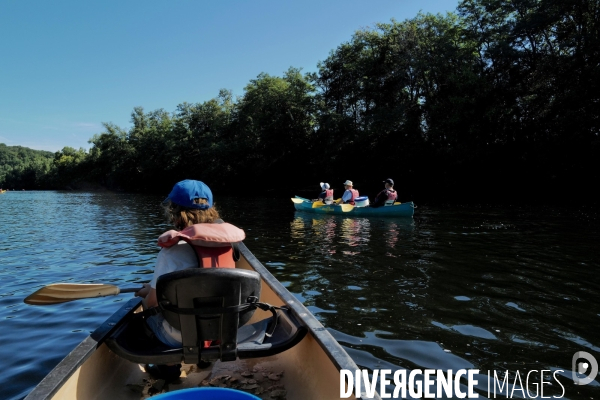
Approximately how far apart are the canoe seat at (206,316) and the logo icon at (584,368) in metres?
2.32

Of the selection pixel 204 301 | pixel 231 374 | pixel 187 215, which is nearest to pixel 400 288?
pixel 231 374

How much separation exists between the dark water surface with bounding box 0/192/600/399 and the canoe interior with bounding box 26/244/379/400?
3.21ft

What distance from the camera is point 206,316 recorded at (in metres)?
2.44

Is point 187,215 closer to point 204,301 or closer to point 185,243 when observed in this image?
point 185,243

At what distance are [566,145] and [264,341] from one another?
80.3ft

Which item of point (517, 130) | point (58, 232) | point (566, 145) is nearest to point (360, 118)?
point (517, 130)

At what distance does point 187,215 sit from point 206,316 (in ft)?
2.18

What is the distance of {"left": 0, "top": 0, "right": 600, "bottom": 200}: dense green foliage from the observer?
75.0ft

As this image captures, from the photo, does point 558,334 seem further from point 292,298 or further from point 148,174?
point 148,174

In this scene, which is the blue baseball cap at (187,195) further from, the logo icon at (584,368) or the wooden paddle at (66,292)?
the logo icon at (584,368)

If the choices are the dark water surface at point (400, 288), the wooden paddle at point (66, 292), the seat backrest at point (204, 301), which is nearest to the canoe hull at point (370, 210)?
the dark water surface at point (400, 288)

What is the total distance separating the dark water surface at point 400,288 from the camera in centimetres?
396

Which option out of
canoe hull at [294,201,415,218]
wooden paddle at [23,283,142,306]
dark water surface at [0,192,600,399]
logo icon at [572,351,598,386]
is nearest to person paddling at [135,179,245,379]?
wooden paddle at [23,283,142,306]

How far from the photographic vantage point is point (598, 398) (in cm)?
317
